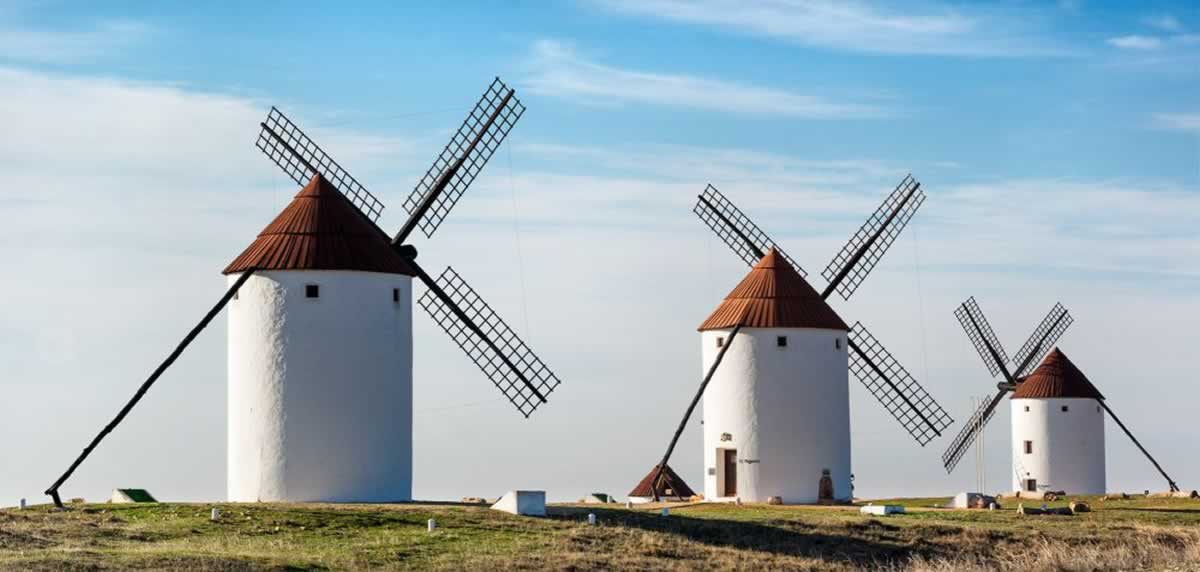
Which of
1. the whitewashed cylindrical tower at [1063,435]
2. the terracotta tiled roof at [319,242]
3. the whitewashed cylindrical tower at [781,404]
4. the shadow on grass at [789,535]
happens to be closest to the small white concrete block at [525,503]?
the shadow on grass at [789,535]

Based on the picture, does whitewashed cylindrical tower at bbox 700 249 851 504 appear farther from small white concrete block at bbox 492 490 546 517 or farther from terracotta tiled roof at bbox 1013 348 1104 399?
terracotta tiled roof at bbox 1013 348 1104 399

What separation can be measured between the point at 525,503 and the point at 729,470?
546 inches

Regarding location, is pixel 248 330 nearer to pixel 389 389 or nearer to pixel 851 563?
pixel 389 389

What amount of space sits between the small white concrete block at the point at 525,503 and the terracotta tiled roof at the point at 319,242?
6076 mm

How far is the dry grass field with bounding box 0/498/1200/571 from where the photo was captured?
102ft

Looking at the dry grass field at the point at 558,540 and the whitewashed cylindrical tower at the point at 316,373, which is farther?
the whitewashed cylindrical tower at the point at 316,373

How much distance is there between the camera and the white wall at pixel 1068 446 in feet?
222

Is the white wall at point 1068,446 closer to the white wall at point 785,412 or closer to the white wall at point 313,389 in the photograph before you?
the white wall at point 785,412

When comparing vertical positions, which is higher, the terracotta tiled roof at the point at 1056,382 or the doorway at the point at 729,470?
the terracotta tiled roof at the point at 1056,382

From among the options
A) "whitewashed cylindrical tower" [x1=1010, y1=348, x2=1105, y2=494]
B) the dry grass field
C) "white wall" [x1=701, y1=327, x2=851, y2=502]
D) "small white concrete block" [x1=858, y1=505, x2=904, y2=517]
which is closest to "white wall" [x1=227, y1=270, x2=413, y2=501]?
the dry grass field

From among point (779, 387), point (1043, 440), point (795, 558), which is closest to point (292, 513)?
point (795, 558)

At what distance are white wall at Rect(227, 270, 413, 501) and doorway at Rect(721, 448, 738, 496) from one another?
42.1ft

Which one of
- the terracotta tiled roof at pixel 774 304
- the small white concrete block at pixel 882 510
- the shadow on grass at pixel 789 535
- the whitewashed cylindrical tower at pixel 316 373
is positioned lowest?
the shadow on grass at pixel 789 535

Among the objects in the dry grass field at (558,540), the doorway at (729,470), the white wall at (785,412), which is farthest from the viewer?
the doorway at (729,470)
